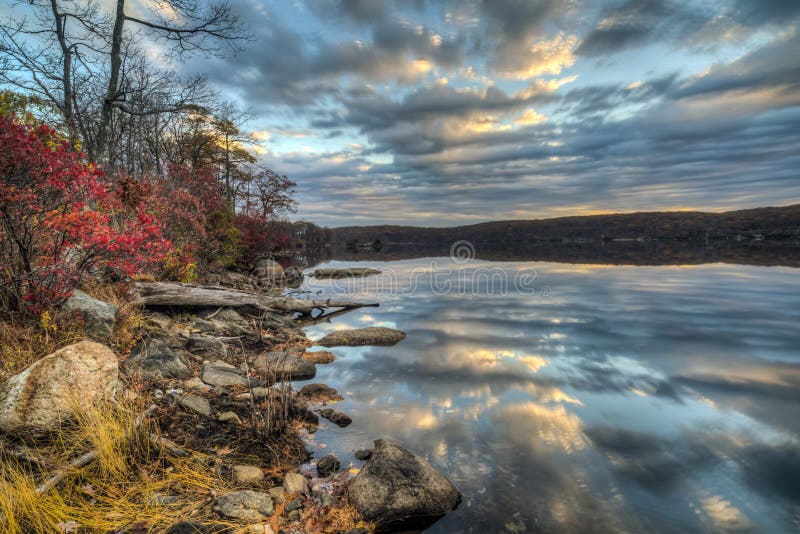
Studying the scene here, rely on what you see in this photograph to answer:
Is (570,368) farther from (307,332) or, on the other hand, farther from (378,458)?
(307,332)

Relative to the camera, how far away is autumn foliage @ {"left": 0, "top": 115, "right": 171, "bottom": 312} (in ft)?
18.5

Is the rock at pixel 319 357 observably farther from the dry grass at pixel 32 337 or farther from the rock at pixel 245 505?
the rock at pixel 245 505

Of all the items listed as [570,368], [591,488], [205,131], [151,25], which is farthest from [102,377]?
[205,131]

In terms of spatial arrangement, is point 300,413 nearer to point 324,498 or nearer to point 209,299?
point 324,498

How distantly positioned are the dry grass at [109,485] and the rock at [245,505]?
0.18 meters

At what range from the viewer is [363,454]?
510 cm

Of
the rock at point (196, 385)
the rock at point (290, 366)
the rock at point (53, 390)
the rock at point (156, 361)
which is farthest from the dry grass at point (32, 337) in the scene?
the rock at point (290, 366)

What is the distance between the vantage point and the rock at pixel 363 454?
16.6 feet

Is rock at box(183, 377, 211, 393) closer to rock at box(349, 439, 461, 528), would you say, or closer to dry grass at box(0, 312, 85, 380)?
dry grass at box(0, 312, 85, 380)

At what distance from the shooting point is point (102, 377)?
467 centimetres

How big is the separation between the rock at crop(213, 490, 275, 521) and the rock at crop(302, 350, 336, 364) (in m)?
5.49

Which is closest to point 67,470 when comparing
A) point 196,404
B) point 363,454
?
point 196,404

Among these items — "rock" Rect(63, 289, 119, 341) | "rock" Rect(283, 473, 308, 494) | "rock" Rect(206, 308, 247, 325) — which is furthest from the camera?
"rock" Rect(206, 308, 247, 325)

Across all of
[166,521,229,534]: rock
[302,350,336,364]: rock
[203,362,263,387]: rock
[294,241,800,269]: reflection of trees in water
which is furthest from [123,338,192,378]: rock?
[294,241,800,269]: reflection of trees in water
